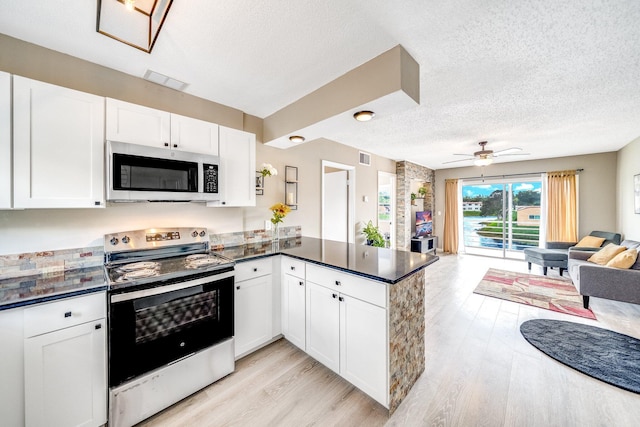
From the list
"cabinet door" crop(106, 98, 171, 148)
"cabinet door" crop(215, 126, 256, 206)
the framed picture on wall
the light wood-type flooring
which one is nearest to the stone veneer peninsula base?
the light wood-type flooring

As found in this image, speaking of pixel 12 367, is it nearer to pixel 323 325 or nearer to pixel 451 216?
pixel 323 325

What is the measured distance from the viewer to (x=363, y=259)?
202cm

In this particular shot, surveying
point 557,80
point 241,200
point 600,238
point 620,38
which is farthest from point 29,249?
point 600,238

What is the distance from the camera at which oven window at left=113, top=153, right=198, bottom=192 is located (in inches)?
69.9

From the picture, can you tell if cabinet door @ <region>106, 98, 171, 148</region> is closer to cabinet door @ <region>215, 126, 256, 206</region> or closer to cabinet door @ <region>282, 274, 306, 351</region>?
cabinet door @ <region>215, 126, 256, 206</region>

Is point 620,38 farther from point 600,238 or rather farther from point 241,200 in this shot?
point 600,238

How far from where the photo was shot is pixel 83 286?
4.66ft

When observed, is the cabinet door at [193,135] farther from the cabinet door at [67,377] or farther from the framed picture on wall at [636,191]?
the framed picture on wall at [636,191]

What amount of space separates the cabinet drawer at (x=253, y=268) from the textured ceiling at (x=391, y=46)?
5.14 feet

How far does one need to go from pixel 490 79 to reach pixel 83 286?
11.5ft

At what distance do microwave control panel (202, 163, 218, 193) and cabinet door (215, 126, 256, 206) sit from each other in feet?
0.38

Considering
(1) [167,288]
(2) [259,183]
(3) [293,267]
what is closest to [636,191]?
(3) [293,267]

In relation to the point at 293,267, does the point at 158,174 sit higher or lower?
higher

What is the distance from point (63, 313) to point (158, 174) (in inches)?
42.5
